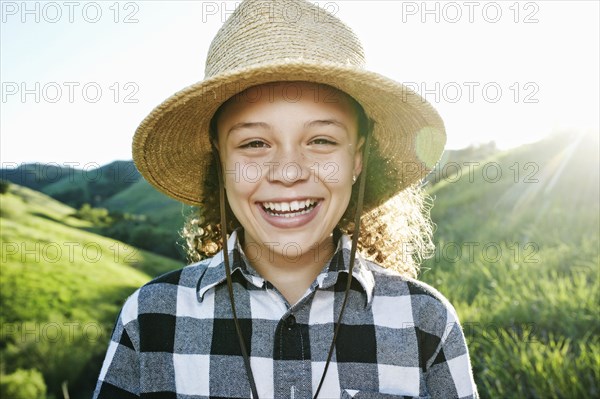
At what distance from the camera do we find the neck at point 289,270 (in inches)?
71.1

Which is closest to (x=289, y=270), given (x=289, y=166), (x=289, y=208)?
(x=289, y=208)

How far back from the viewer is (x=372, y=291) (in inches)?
69.0

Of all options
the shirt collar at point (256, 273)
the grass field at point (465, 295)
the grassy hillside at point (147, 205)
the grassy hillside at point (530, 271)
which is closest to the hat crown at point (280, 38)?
the shirt collar at point (256, 273)

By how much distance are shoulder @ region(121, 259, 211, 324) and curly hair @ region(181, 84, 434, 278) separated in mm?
396

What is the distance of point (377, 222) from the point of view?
236cm

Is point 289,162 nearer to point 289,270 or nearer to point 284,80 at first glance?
point 284,80

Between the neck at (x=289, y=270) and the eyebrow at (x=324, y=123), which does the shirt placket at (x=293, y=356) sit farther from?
the eyebrow at (x=324, y=123)

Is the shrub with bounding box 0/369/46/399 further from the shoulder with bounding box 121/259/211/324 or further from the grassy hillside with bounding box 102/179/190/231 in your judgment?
the grassy hillside with bounding box 102/179/190/231

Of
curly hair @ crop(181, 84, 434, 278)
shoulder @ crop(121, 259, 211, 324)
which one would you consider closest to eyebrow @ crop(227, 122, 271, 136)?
curly hair @ crop(181, 84, 434, 278)

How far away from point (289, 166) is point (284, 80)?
0.99 ft

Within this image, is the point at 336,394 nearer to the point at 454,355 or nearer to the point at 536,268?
the point at 454,355

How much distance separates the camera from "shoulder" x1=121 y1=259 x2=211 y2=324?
167 centimetres

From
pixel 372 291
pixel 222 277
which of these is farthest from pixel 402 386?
pixel 222 277

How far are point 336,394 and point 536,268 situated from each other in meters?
3.61
